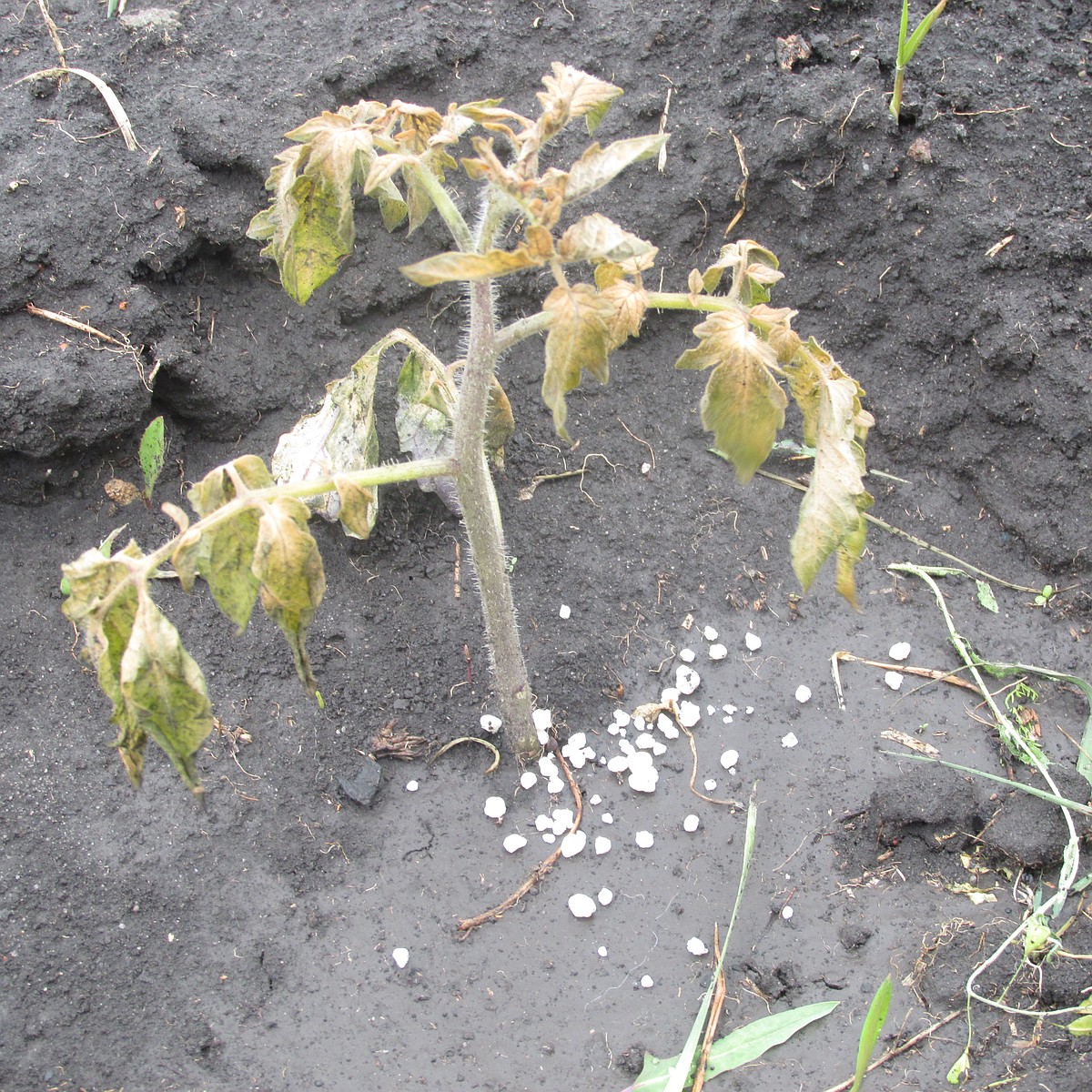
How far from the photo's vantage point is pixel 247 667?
2066mm

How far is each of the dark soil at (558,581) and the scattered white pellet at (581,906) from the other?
0.09ft

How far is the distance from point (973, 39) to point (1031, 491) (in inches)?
41.9

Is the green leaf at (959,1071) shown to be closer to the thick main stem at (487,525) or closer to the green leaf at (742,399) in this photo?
the thick main stem at (487,525)

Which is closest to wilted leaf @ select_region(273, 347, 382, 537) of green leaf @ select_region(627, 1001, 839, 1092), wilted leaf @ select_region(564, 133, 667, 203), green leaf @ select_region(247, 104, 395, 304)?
green leaf @ select_region(247, 104, 395, 304)

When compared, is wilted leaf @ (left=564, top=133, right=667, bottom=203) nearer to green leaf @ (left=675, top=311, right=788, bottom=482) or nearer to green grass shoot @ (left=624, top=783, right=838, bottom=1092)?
green leaf @ (left=675, top=311, right=788, bottom=482)

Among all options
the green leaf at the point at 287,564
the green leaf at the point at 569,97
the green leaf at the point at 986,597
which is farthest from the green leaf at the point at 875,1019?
the green leaf at the point at 569,97

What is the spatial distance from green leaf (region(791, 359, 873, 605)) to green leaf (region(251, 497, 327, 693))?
0.62m


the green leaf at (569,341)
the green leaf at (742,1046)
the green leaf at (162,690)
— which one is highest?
the green leaf at (569,341)

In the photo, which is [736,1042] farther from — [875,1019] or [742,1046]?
[875,1019]

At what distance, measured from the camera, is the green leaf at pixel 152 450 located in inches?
82.6

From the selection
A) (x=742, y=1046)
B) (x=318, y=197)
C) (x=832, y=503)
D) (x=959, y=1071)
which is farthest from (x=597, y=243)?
(x=959, y=1071)

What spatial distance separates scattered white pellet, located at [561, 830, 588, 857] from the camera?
192cm

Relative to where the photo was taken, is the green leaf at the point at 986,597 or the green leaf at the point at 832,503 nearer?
the green leaf at the point at 832,503

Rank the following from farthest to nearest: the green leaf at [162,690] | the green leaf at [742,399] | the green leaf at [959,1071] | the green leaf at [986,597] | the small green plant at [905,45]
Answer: the green leaf at [986,597] < the small green plant at [905,45] < the green leaf at [959,1071] < the green leaf at [742,399] < the green leaf at [162,690]
